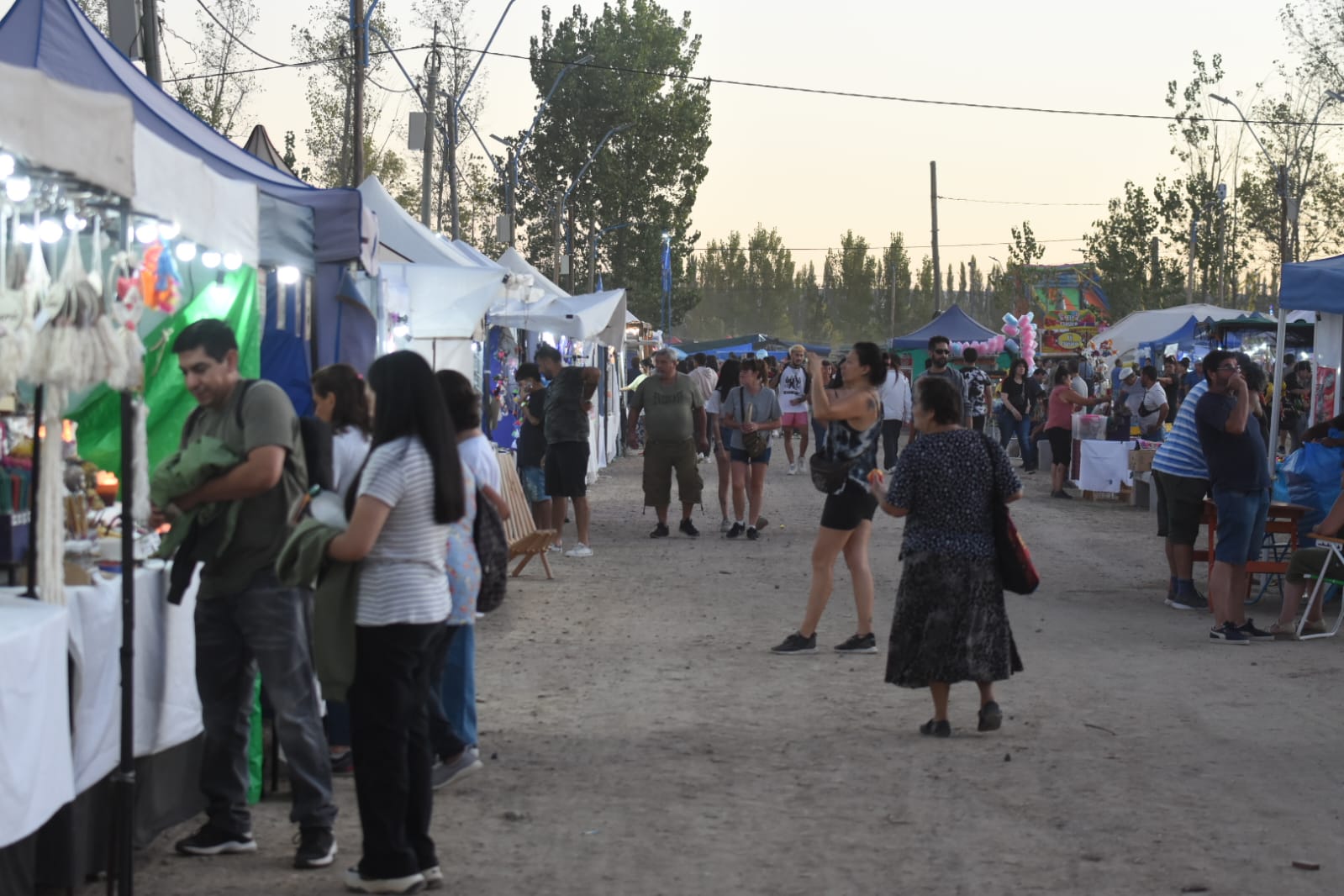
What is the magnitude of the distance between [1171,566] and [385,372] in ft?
26.7

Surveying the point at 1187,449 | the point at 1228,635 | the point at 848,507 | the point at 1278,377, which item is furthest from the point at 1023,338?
the point at 848,507

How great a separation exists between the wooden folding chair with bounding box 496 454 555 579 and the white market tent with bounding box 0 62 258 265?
6669 millimetres

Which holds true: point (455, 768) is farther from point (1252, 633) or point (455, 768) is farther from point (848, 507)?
point (1252, 633)

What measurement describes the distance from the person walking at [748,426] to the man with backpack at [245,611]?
9.84 m

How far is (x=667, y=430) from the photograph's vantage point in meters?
15.1

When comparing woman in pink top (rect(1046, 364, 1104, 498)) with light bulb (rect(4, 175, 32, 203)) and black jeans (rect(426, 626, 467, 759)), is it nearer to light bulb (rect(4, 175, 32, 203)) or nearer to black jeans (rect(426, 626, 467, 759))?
black jeans (rect(426, 626, 467, 759))

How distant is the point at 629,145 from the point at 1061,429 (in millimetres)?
48590

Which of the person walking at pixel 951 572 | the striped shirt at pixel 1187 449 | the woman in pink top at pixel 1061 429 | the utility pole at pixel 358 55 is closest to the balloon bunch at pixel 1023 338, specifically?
the woman in pink top at pixel 1061 429

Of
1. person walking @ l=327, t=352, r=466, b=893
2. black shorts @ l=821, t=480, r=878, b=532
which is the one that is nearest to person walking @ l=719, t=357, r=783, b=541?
black shorts @ l=821, t=480, r=878, b=532

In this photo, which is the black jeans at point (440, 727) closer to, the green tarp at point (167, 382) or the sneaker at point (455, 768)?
the sneaker at point (455, 768)

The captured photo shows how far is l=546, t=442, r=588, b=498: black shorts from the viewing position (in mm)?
13523

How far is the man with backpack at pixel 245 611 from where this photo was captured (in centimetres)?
504

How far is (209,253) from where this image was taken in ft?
22.5

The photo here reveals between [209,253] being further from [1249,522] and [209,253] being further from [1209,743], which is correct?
[1249,522]
